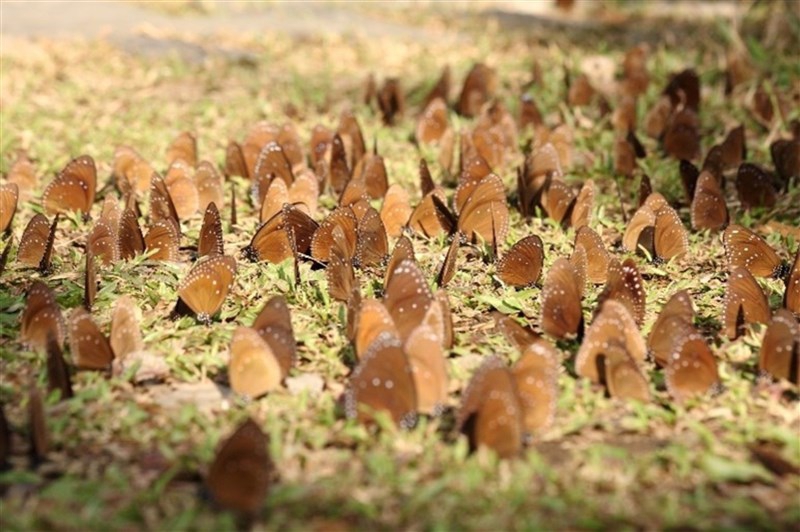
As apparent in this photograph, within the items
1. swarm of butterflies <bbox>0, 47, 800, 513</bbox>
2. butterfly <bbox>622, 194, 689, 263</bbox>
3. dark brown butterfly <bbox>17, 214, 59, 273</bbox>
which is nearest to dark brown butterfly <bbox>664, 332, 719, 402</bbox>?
swarm of butterflies <bbox>0, 47, 800, 513</bbox>

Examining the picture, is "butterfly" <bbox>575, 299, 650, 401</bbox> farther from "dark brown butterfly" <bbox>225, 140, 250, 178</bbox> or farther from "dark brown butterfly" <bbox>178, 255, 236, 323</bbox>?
"dark brown butterfly" <bbox>225, 140, 250, 178</bbox>

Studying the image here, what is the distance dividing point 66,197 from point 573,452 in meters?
2.93

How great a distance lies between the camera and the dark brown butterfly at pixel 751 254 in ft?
14.1

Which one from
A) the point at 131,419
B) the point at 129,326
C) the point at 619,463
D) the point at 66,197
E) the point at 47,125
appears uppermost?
the point at 47,125

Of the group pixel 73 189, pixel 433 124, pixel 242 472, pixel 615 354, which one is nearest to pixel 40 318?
pixel 242 472

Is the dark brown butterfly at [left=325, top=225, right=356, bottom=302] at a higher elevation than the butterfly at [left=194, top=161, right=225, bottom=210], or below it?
below

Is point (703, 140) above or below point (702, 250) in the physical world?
above

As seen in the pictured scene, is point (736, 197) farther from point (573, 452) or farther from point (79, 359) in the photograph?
point (79, 359)

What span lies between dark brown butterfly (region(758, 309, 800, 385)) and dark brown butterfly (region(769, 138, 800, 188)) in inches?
86.8

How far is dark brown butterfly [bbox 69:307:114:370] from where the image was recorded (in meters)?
3.48

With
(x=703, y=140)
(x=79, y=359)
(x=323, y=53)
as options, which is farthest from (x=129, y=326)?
(x=323, y=53)

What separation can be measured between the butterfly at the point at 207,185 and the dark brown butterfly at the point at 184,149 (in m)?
0.56

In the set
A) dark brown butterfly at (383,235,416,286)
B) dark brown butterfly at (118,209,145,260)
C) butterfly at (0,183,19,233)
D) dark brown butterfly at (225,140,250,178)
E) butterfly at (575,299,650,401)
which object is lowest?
butterfly at (575,299,650,401)

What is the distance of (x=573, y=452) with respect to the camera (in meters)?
3.13
